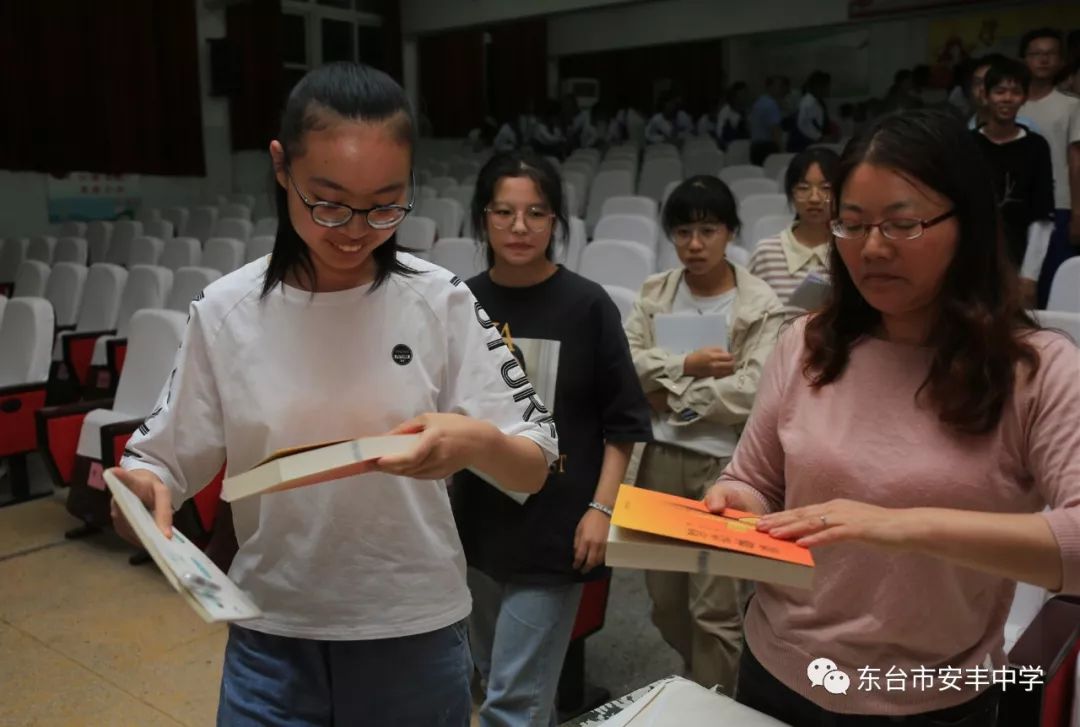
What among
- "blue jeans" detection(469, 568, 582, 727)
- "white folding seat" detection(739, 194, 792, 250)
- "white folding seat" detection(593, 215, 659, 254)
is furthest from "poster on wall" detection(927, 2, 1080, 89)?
"blue jeans" detection(469, 568, 582, 727)

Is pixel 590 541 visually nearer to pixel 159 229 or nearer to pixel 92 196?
pixel 159 229

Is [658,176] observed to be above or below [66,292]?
above

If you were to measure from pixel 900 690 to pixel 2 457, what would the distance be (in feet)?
13.1

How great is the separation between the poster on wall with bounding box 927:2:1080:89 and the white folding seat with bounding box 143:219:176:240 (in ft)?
28.3

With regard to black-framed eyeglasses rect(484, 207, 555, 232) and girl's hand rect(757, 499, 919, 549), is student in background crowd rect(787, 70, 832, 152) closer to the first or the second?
black-framed eyeglasses rect(484, 207, 555, 232)

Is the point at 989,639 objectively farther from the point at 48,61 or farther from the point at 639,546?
the point at 48,61

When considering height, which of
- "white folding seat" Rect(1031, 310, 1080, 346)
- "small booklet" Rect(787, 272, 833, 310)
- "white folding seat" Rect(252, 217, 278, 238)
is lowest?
"white folding seat" Rect(1031, 310, 1080, 346)

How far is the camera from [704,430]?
2.27m

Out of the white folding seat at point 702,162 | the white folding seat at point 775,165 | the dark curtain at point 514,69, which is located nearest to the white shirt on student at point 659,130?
the white folding seat at point 702,162

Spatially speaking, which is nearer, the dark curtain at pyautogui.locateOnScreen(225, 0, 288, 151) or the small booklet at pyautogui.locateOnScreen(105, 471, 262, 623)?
the small booklet at pyautogui.locateOnScreen(105, 471, 262, 623)

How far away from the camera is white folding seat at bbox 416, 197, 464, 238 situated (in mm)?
6602

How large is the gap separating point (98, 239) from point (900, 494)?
8.58 m

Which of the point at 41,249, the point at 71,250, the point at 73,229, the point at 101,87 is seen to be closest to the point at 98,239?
the point at 41,249

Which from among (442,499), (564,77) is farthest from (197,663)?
(564,77)
